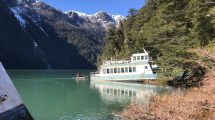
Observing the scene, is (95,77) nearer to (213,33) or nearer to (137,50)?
(137,50)

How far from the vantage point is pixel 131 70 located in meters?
63.0

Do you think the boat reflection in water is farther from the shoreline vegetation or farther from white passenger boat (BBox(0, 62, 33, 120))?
white passenger boat (BBox(0, 62, 33, 120))

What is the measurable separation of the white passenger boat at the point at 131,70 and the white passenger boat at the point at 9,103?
5161 centimetres

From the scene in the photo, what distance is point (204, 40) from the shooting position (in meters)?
31.8

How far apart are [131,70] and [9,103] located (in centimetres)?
5806

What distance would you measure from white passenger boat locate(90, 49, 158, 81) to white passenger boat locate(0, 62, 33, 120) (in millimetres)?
51609

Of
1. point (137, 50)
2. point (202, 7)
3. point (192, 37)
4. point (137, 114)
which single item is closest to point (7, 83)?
point (137, 114)

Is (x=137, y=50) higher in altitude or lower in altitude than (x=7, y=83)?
higher

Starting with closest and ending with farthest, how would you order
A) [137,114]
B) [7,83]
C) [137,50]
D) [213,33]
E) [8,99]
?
[8,99] < [7,83] < [137,114] < [213,33] < [137,50]

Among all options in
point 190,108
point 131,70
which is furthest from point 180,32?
point 190,108

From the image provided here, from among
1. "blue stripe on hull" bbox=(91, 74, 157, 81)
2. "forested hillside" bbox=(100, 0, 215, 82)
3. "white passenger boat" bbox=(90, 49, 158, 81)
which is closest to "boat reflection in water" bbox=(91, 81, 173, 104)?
"forested hillside" bbox=(100, 0, 215, 82)

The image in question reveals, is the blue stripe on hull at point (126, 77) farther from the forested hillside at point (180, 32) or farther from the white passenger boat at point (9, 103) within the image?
the white passenger boat at point (9, 103)

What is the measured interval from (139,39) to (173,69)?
96.3 ft

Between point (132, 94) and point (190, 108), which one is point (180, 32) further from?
point (190, 108)
